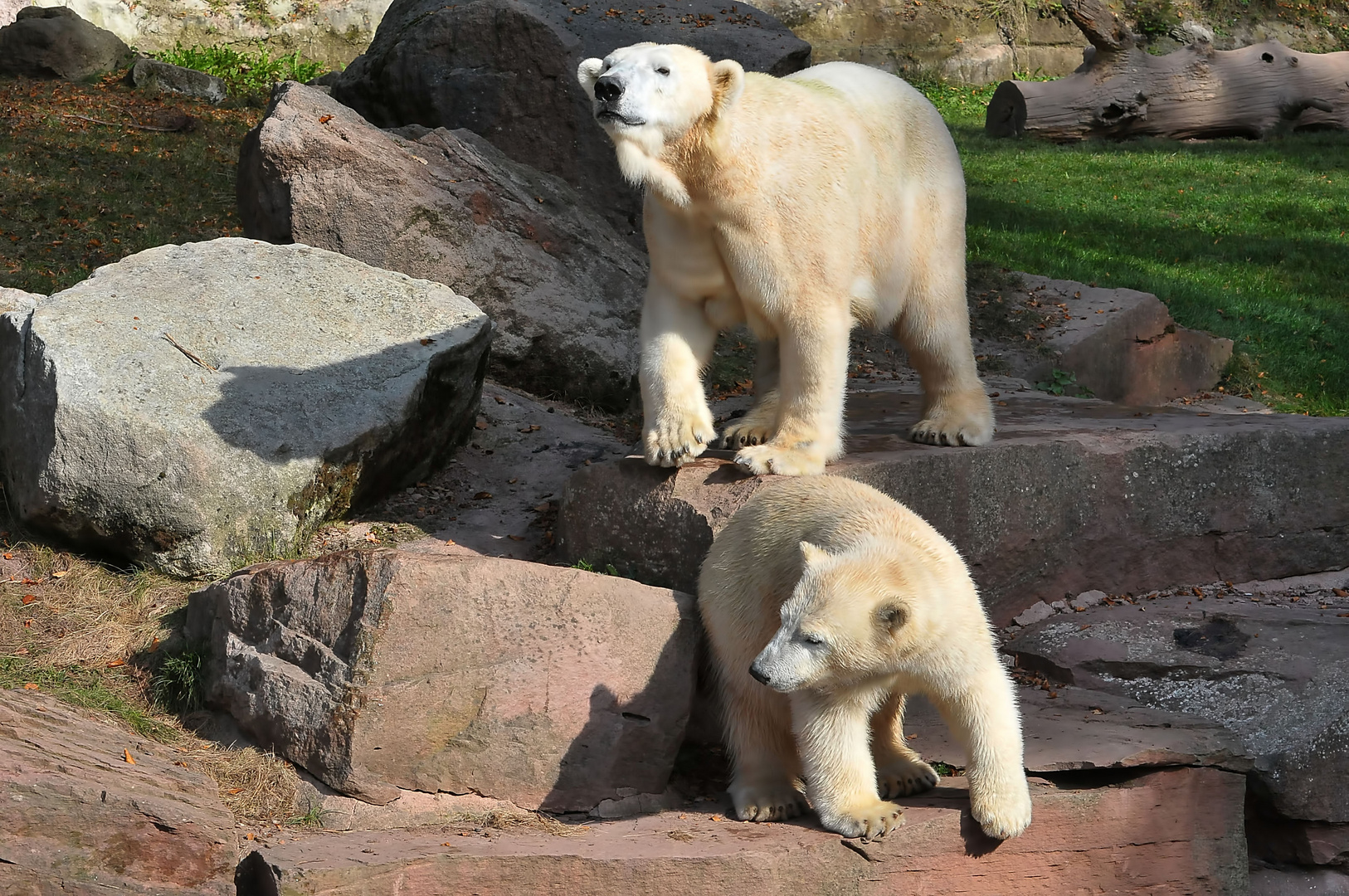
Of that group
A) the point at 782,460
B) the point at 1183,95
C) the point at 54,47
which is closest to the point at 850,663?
the point at 782,460

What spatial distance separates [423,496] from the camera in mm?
6027

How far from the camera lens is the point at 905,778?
402cm

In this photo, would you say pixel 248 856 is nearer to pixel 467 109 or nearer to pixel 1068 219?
pixel 467 109

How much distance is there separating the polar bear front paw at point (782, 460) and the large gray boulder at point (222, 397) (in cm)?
170

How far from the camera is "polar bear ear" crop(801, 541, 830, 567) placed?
3615 millimetres

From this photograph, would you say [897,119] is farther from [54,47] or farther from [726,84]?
[54,47]

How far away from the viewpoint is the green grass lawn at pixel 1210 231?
955 centimetres

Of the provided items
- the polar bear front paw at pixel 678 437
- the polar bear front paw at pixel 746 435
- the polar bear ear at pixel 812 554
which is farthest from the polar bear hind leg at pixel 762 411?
the polar bear ear at pixel 812 554

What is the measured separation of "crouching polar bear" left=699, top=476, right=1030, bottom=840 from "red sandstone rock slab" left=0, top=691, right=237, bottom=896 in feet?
5.26

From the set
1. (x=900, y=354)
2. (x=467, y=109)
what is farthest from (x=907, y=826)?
(x=467, y=109)

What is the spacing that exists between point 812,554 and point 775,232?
1.47m

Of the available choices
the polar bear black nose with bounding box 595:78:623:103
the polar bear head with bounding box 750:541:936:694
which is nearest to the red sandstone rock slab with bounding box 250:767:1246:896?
the polar bear head with bounding box 750:541:936:694

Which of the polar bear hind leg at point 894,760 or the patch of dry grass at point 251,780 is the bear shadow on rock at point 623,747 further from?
the patch of dry grass at point 251,780

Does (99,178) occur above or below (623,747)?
above
